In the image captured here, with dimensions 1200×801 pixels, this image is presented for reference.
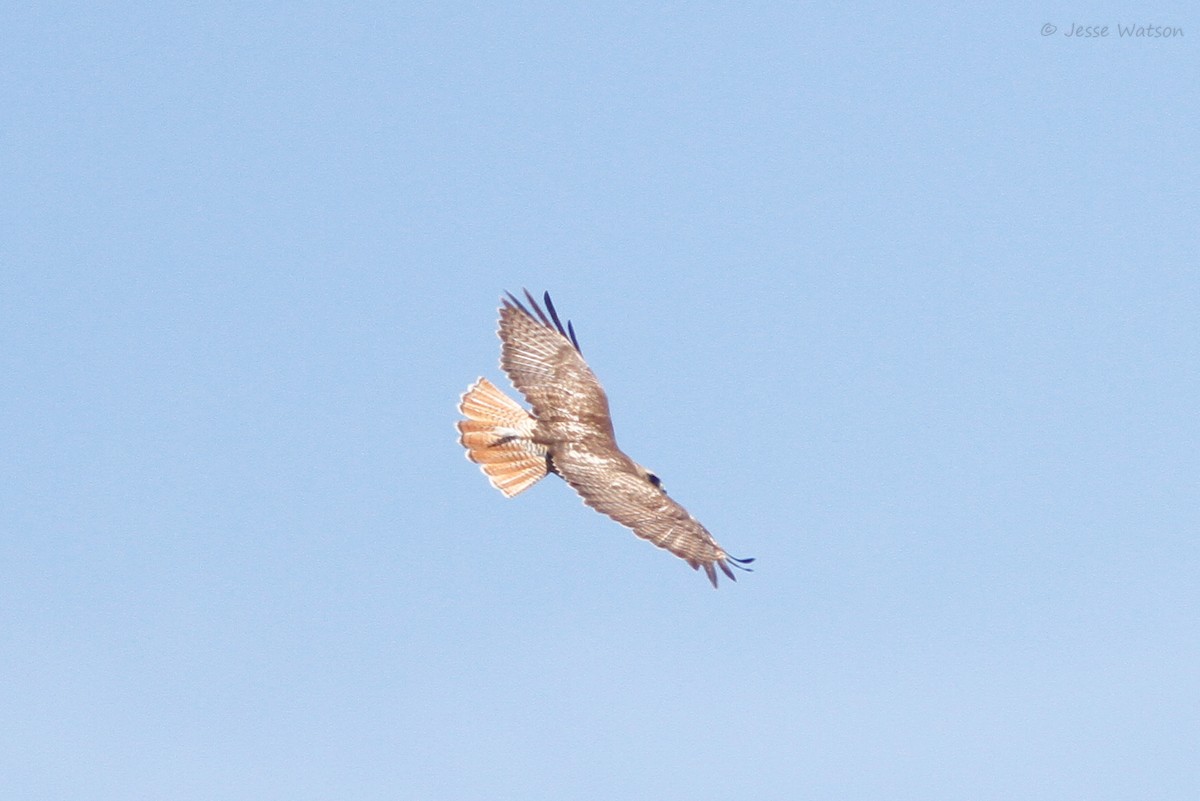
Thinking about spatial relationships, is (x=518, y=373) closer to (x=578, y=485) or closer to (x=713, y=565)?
(x=578, y=485)

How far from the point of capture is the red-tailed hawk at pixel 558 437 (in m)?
19.7

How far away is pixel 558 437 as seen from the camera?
21594mm

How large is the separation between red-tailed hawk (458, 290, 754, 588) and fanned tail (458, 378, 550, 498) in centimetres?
1

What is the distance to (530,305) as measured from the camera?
2322 centimetres

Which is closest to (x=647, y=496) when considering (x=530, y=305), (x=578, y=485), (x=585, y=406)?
(x=578, y=485)

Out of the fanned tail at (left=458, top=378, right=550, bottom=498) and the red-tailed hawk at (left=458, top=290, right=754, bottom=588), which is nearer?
the red-tailed hawk at (left=458, top=290, right=754, bottom=588)

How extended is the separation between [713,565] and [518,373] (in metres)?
4.33

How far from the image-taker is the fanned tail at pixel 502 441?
849 inches

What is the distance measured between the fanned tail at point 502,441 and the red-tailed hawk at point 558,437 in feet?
0.03

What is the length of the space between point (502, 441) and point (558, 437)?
60 centimetres

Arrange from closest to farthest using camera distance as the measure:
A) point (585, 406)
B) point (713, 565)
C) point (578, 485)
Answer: point (713, 565) → point (578, 485) → point (585, 406)

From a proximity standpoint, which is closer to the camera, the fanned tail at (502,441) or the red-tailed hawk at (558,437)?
the red-tailed hawk at (558,437)

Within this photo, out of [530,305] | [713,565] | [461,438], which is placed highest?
[530,305]

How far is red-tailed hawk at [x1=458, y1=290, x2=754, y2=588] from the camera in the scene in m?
19.7
